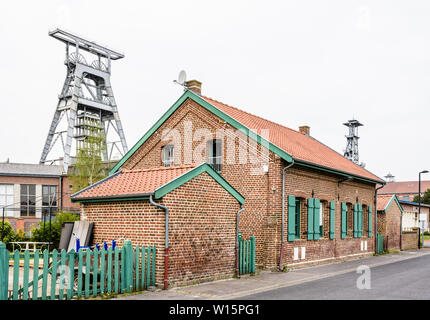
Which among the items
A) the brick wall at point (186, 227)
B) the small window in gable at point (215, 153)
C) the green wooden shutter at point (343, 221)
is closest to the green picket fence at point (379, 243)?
the green wooden shutter at point (343, 221)

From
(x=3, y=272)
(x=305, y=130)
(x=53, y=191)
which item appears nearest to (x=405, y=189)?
(x=305, y=130)

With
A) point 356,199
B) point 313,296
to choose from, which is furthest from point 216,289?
point 356,199

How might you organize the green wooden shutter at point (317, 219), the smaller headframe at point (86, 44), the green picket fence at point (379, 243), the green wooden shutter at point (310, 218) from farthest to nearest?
the smaller headframe at point (86, 44) → the green picket fence at point (379, 243) → the green wooden shutter at point (317, 219) → the green wooden shutter at point (310, 218)

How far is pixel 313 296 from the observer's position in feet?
36.6

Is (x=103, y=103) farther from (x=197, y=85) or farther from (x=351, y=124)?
(x=351, y=124)

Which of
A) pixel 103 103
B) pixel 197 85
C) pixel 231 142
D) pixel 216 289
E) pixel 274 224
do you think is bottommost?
pixel 216 289

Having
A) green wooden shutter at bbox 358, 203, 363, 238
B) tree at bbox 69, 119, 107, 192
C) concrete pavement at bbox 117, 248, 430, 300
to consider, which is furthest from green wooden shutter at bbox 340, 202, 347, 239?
tree at bbox 69, 119, 107, 192

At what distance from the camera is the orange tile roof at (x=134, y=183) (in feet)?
40.5

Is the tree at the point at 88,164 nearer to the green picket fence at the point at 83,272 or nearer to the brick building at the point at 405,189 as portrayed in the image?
the green picket fence at the point at 83,272

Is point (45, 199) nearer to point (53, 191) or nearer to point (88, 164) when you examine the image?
point (53, 191)

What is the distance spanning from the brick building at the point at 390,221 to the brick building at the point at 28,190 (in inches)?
884

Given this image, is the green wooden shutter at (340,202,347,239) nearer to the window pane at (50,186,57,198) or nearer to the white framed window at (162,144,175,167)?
the white framed window at (162,144,175,167)
